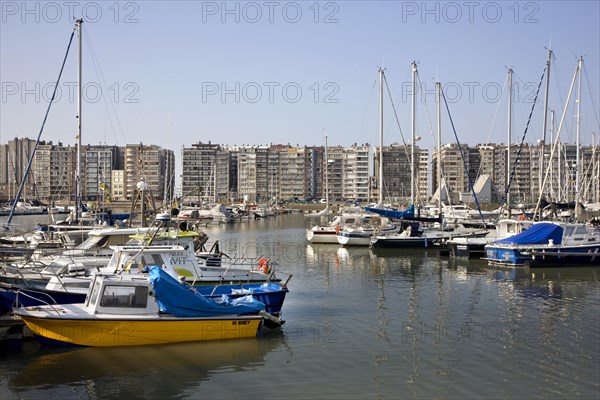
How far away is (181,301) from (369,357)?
5.62 m

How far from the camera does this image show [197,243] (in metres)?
34.5

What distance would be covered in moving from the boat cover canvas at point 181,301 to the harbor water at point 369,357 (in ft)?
3.09

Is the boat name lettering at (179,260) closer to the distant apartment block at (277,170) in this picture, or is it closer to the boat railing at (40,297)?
the boat railing at (40,297)

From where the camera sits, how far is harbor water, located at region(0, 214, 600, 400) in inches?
638

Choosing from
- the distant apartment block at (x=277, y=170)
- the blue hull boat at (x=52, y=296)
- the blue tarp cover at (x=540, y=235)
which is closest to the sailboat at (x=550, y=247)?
the blue tarp cover at (x=540, y=235)

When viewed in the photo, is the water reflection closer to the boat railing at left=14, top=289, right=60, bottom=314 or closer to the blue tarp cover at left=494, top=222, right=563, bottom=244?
the boat railing at left=14, top=289, right=60, bottom=314

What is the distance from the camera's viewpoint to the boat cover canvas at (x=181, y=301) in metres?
19.2

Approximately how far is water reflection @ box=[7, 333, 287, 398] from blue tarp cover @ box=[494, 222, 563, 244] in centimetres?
2407

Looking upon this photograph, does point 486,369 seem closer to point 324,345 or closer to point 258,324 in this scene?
point 324,345

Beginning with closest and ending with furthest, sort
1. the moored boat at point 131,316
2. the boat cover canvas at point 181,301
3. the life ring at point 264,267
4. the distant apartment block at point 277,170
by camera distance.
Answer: the moored boat at point 131,316
the boat cover canvas at point 181,301
the life ring at point 264,267
the distant apartment block at point 277,170

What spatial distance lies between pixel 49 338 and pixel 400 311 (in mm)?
13063

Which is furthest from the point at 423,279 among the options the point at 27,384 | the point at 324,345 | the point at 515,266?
the point at 27,384

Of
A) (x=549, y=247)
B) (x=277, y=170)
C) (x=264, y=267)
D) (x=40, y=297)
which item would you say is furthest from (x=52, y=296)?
(x=277, y=170)

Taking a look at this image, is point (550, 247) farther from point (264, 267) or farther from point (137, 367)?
point (137, 367)
